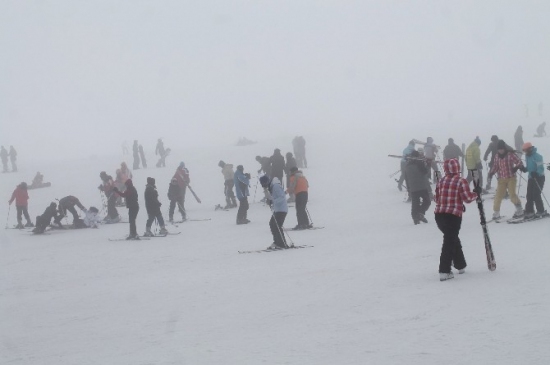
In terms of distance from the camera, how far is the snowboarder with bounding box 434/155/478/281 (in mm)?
8273

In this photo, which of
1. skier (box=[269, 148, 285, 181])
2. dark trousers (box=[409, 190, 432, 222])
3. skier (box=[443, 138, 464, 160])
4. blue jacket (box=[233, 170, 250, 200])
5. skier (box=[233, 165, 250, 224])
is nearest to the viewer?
dark trousers (box=[409, 190, 432, 222])

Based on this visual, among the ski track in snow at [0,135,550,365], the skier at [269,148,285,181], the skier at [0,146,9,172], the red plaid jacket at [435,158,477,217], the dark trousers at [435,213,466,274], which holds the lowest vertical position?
the ski track in snow at [0,135,550,365]

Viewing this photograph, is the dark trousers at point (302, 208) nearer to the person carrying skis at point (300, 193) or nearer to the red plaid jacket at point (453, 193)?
the person carrying skis at point (300, 193)

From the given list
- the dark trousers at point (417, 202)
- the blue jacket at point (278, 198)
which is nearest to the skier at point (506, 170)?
the dark trousers at point (417, 202)

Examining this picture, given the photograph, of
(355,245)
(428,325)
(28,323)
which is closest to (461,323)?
(428,325)

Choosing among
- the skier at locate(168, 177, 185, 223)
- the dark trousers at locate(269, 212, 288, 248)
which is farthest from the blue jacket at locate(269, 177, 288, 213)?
the skier at locate(168, 177, 185, 223)

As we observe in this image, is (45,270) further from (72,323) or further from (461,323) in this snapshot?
(461,323)

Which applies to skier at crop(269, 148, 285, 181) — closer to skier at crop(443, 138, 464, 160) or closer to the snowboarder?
skier at crop(443, 138, 464, 160)

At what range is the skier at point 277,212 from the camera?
12961 mm

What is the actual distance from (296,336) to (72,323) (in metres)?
3.07

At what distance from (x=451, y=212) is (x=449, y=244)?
1.35ft

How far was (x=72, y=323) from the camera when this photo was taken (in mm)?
7824

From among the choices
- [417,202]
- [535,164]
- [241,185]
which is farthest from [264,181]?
[241,185]

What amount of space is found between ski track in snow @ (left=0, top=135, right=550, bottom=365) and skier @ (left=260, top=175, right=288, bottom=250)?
611mm
